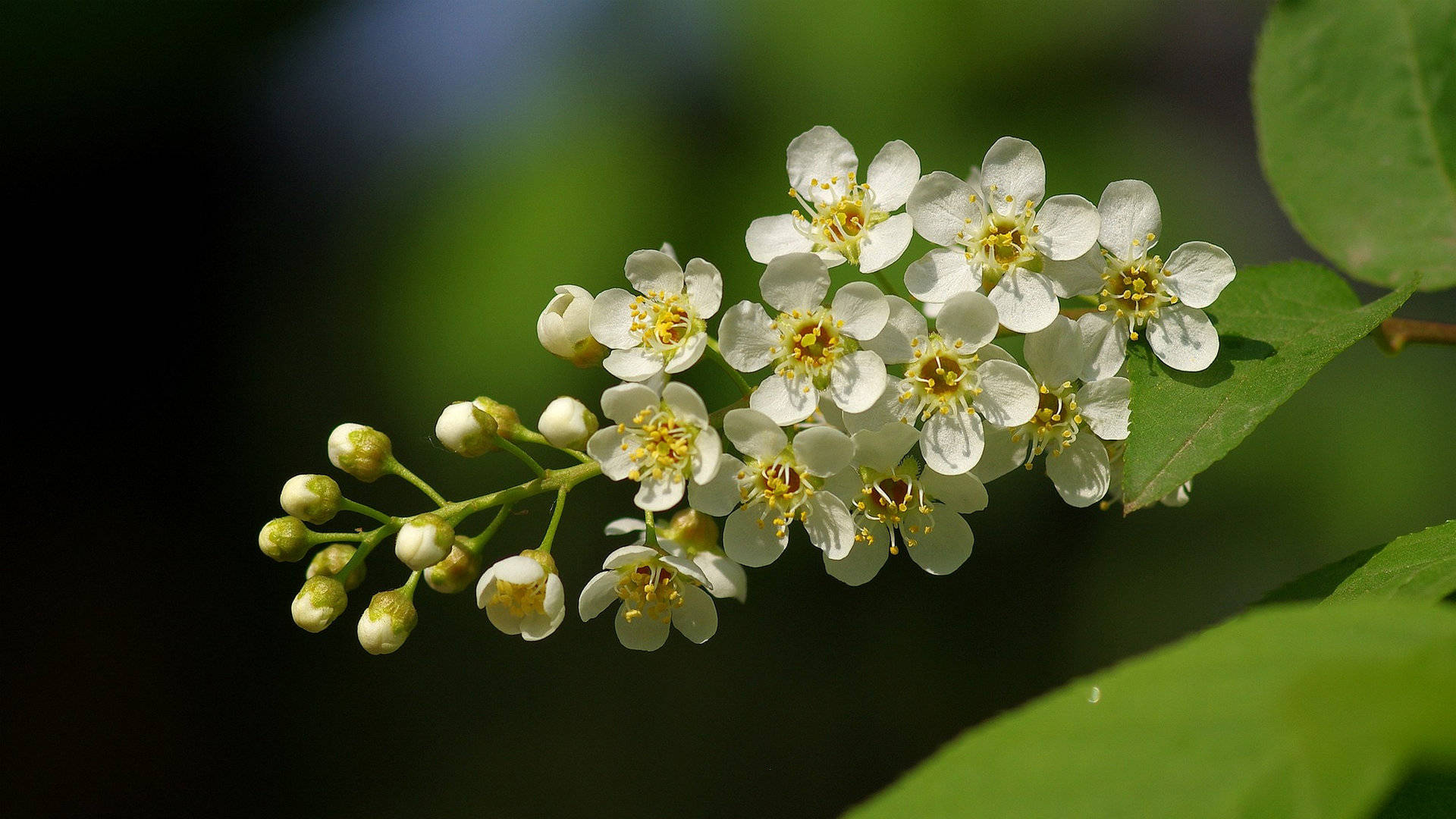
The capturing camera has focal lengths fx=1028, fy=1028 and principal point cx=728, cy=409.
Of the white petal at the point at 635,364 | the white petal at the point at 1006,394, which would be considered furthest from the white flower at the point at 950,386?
the white petal at the point at 635,364

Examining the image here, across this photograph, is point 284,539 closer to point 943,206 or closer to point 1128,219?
point 943,206

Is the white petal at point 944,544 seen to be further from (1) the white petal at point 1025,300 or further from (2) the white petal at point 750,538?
(1) the white petal at point 1025,300

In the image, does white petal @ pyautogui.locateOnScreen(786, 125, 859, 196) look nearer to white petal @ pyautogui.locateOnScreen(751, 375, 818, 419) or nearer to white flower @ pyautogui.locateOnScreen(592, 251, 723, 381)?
white flower @ pyautogui.locateOnScreen(592, 251, 723, 381)

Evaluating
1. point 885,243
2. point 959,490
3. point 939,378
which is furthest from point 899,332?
point 959,490

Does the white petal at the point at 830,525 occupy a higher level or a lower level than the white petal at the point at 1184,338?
lower

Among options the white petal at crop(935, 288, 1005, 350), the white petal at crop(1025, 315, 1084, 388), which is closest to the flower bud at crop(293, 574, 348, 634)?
the white petal at crop(935, 288, 1005, 350)

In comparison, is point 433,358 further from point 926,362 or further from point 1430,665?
point 1430,665
